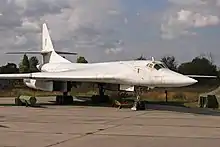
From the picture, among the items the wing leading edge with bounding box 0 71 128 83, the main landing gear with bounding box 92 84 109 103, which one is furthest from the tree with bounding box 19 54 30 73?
the wing leading edge with bounding box 0 71 128 83

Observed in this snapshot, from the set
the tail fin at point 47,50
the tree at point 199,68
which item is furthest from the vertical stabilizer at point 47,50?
the tree at point 199,68

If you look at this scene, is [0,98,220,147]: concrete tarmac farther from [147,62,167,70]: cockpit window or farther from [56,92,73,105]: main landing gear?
[56,92,73,105]: main landing gear

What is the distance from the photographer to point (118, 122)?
15.7m

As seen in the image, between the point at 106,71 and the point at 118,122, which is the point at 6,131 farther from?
the point at 106,71

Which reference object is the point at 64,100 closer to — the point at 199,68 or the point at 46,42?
the point at 46,42

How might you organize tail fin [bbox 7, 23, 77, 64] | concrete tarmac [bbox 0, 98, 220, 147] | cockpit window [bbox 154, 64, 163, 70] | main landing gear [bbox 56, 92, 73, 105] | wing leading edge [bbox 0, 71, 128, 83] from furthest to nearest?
tail fin [bbox 7, 23, 77, 64] < main landing gear [bbox 56, 92, 73, 105] < wing leading edge [bbox 0, 71, 128, 83] < cockpit window [bbox 154, 64, 163, 70] < concrete tarmac [bbox 0, 98, 220, 147]

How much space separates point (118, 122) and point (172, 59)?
68420 millimetres

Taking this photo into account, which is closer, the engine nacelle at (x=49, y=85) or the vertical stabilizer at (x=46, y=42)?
the engine nacelle at (x=49, y=85)

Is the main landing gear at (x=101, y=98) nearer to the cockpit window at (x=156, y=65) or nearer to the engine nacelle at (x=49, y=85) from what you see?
the engine nacelle at (x=49, y=85)

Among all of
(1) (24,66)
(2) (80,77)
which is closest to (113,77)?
(2) (80,77)

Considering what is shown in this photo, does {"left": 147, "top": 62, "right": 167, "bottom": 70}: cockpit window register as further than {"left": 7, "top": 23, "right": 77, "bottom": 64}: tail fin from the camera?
No

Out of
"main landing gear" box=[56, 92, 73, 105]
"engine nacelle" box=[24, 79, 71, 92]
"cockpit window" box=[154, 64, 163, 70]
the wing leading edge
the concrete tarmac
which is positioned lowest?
the concrete tarmac

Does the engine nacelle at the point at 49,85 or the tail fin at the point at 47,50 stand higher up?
the tail fin at the point at 47,50

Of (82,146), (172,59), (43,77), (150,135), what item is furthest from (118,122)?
(172,59)
